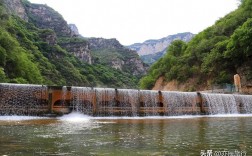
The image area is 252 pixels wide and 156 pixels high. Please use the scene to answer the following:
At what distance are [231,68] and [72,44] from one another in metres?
107

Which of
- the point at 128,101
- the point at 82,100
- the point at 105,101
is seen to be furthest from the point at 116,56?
the point at 82,100

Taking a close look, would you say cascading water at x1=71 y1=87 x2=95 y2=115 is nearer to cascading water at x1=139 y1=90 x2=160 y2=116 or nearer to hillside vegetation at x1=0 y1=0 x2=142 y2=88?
cascading water at x1=139 y1=90 x2=160 y2=116

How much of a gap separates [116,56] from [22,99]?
143422 millimetres

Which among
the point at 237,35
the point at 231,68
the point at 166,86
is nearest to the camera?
the point at 237,35

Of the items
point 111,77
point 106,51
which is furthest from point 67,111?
point 106,51

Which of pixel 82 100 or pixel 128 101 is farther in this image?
pixel 128 101

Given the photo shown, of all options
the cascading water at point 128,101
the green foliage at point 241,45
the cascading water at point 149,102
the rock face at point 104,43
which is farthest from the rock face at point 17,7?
the cascading water at point 128,101

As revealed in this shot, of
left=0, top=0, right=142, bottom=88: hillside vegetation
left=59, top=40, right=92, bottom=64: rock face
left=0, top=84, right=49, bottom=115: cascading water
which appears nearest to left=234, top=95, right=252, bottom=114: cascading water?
left=0, top=84, right=49, bottom=115: cascading water

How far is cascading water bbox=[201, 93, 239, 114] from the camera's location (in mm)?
26781

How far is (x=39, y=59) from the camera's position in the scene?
7369 centimetres

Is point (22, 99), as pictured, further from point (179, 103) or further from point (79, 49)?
point (79, 49)

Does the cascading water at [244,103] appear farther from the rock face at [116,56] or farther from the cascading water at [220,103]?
the rock face at [116,56]

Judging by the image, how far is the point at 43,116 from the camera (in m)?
A: 19.4

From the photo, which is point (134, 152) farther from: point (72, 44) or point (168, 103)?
point (72, 44)
